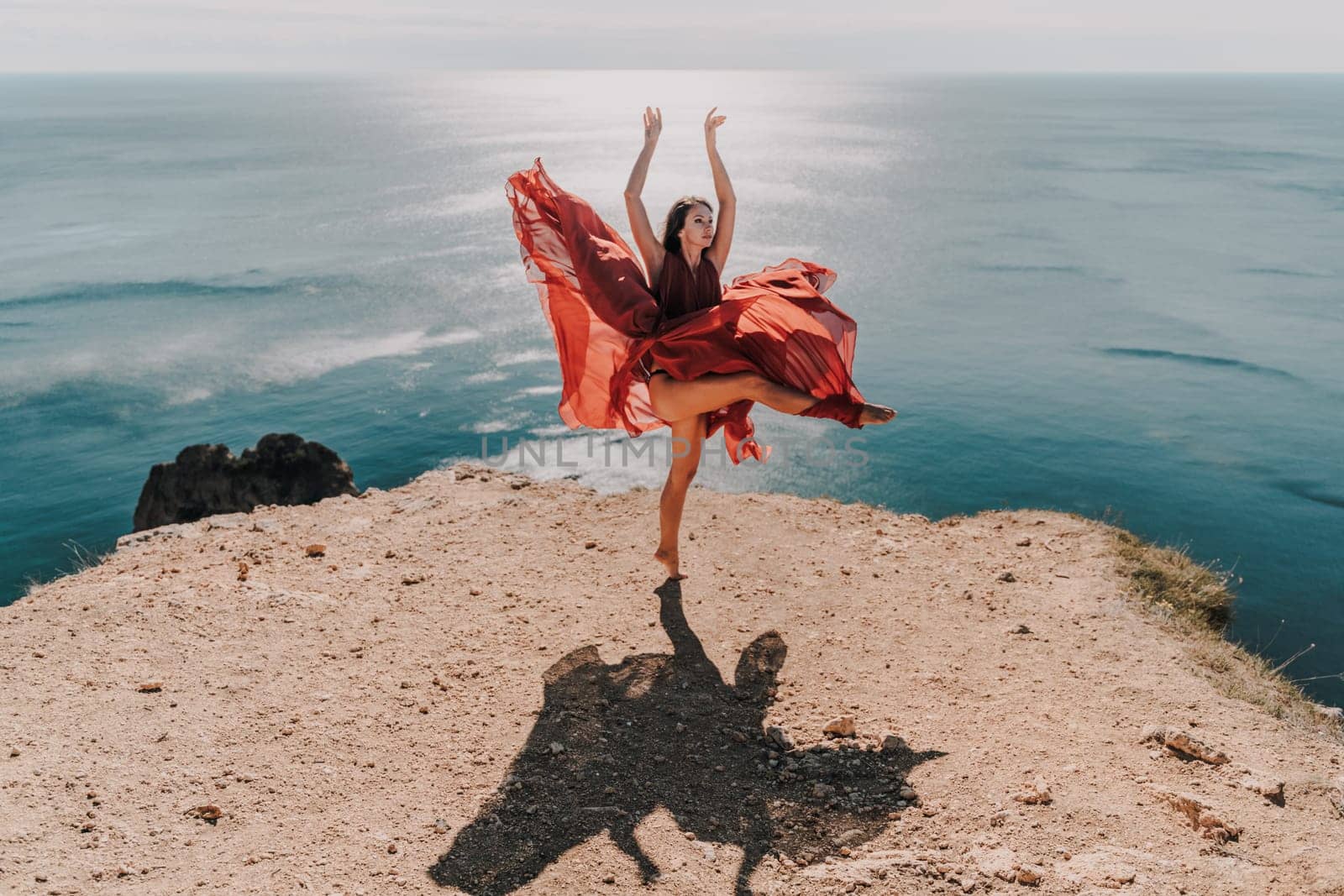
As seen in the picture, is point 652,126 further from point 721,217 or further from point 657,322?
point 657,322

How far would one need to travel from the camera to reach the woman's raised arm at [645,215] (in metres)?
6.39

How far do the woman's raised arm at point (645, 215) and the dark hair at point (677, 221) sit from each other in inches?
3.1

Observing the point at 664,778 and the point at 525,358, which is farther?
the point at 525,358

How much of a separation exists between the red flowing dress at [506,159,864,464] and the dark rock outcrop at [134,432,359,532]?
8.58 metres

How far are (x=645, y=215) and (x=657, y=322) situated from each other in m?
0.76

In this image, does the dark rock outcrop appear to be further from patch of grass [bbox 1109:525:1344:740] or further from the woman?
patch of grass [bbox 1109:525:1344:740]

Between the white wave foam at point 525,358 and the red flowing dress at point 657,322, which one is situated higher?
the red flowing dress at point 657,322

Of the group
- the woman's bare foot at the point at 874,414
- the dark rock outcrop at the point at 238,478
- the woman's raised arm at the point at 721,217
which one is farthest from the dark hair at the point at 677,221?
the dark rock outcrop at the point at 238,478

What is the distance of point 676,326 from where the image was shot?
6.44m

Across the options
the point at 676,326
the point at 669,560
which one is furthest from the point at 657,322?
the point at 669,560

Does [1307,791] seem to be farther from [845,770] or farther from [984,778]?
[845,770]

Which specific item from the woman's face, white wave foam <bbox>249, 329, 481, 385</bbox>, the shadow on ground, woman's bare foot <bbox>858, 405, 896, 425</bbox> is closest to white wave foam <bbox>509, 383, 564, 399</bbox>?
white wave foam <bbox>249, 329, 481, 385</bbox>

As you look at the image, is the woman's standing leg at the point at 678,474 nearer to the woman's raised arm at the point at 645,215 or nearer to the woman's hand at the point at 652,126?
the woman's raised arm at the point at 645,215

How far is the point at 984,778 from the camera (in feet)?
16.5
